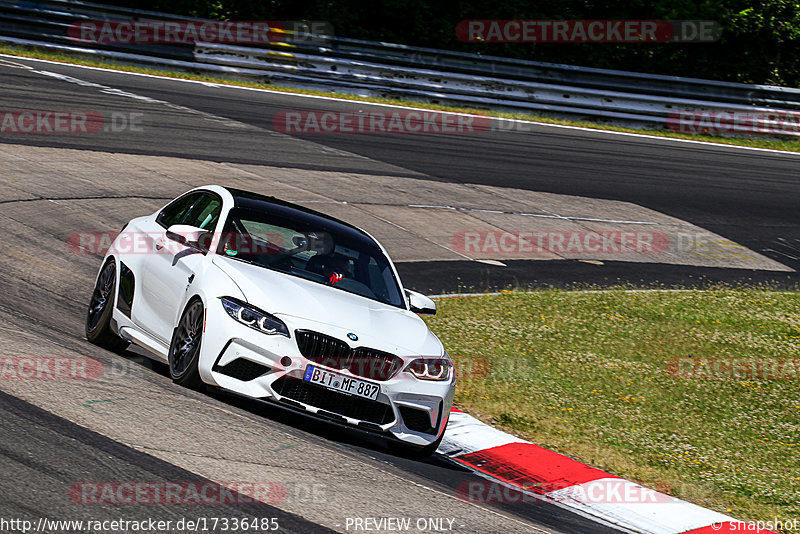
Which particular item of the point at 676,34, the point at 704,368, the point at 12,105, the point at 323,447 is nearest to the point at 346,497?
the point at 323,447

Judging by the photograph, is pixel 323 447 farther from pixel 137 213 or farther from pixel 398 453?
pixel 137 213

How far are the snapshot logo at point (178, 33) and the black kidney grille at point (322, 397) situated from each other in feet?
62.9

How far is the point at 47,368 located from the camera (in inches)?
265

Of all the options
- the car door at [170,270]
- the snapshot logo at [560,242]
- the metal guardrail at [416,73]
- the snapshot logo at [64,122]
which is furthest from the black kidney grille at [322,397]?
the metal guardrail at [416,73]

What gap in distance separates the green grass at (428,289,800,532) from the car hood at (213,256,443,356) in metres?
1.58

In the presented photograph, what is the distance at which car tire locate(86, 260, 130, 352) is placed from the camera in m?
8.34

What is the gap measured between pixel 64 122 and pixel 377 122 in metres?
7.22

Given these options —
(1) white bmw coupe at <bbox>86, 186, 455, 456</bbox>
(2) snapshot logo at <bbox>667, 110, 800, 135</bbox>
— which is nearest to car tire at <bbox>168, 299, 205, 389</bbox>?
(1) white bmw coupe at <bbox>86, 186, 455, 456</bbox>

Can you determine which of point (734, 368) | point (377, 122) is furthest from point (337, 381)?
point (377, 122)

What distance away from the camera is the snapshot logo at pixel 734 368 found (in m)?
10.4

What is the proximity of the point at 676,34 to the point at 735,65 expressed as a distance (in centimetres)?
199

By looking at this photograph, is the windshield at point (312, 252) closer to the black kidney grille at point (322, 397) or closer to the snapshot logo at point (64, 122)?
the black kidney grille at point (322, 397)

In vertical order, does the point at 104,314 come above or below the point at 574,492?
above

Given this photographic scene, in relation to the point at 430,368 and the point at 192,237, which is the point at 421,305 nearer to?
the point at 430,368
